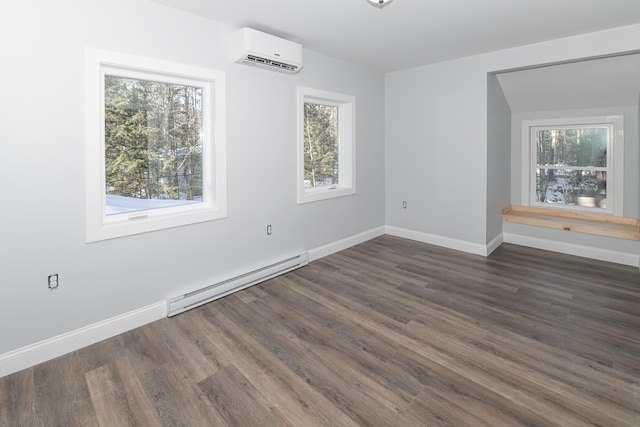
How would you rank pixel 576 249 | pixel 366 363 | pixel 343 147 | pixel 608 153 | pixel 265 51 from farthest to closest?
1. pixel 343 147
2. pixel 608 153
3. pixel 576 249
4. pixel 265 51
5. pixel 366 363

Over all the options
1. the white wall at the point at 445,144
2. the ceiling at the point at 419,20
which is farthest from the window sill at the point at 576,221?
the ceiling at the point at 419,20

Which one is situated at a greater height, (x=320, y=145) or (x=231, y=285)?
(x=320, y=145)

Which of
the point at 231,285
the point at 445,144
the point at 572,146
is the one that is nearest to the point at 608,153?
the point at 572,146

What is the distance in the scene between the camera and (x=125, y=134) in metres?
2.60

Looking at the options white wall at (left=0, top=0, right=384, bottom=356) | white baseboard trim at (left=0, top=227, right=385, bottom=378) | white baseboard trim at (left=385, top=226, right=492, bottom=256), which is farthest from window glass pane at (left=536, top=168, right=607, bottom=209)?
white baseboard trim at (left=0, top=227, right=385, bottom=378)

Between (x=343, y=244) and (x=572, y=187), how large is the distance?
340 cm

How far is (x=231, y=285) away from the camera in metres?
3.12

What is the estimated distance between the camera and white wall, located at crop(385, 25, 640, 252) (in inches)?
158

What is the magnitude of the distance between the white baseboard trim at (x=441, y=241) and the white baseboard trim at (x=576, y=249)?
330 mm

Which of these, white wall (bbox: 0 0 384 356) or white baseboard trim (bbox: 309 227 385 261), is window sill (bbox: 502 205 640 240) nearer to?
white baseboard trim (bbox: 309 227 385 261)

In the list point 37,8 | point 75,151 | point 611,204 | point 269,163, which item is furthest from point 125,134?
point 611,204

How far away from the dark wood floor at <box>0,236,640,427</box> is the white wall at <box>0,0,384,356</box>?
0.35 meters

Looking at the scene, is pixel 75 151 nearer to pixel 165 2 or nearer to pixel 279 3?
pixel 165 2

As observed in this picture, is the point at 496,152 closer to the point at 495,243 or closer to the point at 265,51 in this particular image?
the point at 495,243
